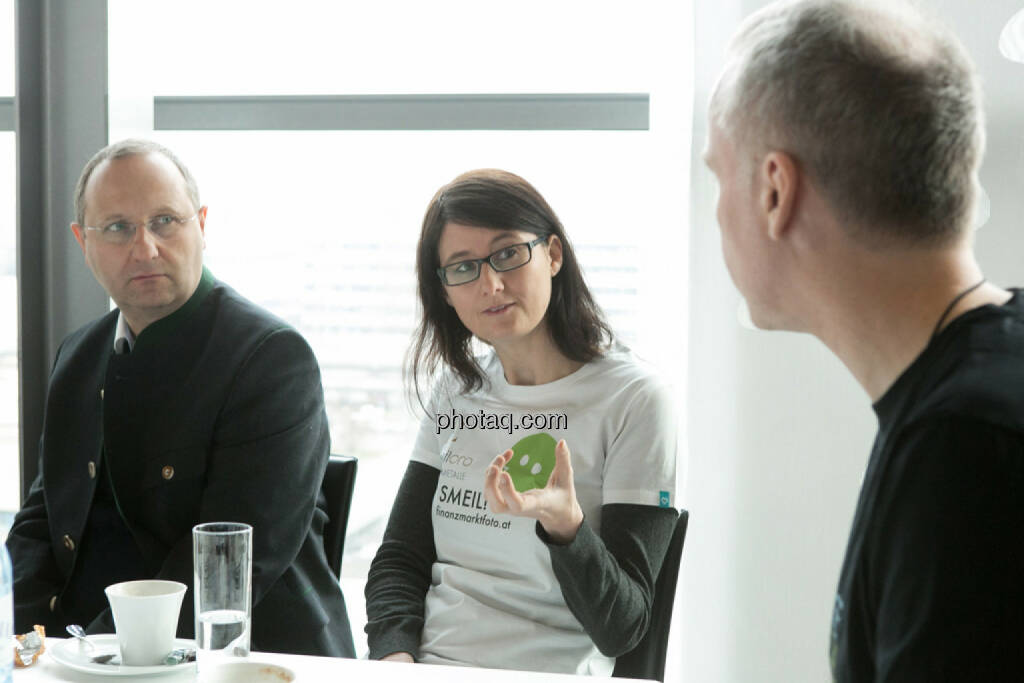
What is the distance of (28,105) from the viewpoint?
2715 mm

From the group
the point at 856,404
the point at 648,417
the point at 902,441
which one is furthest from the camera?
the point at 856,404

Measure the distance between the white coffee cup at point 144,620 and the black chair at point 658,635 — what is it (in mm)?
815

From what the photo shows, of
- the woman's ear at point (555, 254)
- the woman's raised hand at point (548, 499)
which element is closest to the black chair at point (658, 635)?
the woman's raised hand at point (548, 499)

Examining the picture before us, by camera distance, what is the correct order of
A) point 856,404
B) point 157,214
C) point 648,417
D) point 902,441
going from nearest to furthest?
point 902,441
point 648,417
point 157,214
point 856,404

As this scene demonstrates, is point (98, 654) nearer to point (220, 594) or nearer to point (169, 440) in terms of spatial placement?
point (220, 594)

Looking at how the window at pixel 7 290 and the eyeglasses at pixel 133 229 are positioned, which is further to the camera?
the window at pixel 7 290

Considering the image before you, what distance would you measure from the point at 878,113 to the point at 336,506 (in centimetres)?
142

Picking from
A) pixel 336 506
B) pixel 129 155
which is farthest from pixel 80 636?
pixel 129 155

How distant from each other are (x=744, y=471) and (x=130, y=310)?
144 centimetres

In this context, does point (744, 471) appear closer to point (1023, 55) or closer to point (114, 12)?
point (1023, 55)

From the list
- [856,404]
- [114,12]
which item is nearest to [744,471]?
[856,404]

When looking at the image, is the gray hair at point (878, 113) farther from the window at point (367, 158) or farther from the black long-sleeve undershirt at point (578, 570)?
the window at point (367, 158)

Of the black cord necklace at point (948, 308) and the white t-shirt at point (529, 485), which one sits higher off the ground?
the black cord necklace at point (948, 308)

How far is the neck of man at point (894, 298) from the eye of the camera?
848 millimetres
